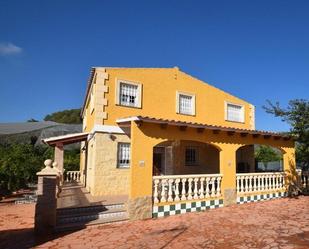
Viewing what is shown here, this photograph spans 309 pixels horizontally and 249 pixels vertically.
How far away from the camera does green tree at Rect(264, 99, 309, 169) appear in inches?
561

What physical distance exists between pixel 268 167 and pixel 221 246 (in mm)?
27992

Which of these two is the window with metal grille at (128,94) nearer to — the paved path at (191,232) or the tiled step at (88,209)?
the tiled step at (88,209)

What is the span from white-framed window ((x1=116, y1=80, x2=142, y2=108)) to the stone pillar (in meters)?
6.75

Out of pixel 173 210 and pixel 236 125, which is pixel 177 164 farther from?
pixel 173 210

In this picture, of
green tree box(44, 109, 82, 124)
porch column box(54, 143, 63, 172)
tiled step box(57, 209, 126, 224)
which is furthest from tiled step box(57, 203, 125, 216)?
green tree box(44, 109, 82, 124)

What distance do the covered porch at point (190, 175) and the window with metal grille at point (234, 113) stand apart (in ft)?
16.0

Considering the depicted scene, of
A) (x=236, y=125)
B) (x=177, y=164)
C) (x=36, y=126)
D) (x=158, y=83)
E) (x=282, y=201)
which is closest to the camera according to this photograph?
(x=282, y=201)

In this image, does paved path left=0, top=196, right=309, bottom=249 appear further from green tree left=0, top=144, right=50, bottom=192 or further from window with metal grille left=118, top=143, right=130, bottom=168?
green tree left=0, top=144, right=50, bottom=192

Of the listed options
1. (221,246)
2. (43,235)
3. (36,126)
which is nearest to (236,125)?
(221,246)

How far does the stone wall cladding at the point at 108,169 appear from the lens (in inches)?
516

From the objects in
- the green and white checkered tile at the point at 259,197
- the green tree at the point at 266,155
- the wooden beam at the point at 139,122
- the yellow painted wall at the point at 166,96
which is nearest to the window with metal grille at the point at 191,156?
the yellow painted wall at the point at 166,96

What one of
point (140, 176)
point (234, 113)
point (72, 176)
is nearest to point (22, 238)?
point (140, 176)

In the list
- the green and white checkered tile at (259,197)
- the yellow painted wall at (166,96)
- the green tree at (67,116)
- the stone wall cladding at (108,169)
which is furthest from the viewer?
the green tree at (67,116)

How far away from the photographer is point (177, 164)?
17359mm
